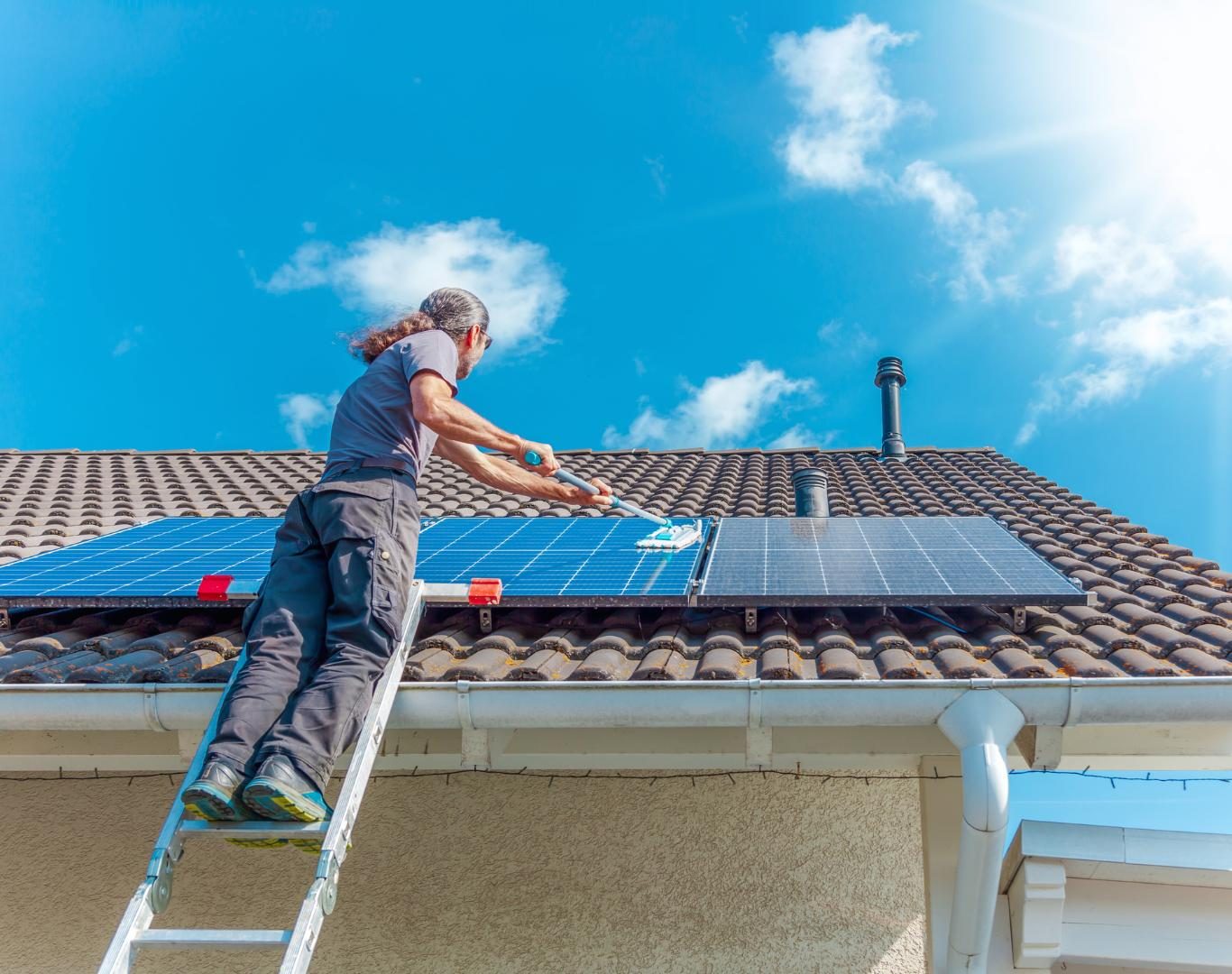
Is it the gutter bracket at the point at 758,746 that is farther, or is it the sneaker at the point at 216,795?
the gutter bracket at the point at 758,746

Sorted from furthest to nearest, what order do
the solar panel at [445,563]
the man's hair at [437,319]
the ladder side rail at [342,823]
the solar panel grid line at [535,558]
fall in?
the solar panel grid line at [535,558] < the solar panel at [445,563] < the man's hair at [437,319] < the ladder side rail at [342,823]

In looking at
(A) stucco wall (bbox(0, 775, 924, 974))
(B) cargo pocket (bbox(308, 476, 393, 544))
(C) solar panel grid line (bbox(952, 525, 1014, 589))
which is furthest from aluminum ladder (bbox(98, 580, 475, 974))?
(C) solar panel grid line (bbox(952, 525, 1014, 589))

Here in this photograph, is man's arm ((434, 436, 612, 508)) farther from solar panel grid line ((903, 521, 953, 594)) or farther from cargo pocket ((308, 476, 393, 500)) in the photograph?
solar panel grid line ((903, 521, 953, 594))

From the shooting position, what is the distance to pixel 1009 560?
15.0 ft

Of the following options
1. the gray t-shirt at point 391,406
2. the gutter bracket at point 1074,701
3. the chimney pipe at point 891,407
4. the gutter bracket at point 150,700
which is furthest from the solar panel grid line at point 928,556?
the chimney pipe at point 891,407

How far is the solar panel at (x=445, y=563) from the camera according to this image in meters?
4.12

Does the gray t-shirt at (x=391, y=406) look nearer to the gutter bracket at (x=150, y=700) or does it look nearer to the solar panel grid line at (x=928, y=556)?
the gutter bracket at (x=150, y=700)

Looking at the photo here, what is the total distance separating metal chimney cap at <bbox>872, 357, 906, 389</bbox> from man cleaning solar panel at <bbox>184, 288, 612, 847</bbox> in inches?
310

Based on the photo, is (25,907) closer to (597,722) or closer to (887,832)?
(597,722)

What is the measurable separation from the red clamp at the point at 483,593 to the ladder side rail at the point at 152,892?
47.6 inches

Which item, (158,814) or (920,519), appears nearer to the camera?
(158,814)

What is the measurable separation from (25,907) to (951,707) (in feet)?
13.3

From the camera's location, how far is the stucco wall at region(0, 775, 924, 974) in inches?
154

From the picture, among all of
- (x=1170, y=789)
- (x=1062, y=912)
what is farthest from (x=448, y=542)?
(x=1170, y=789)
